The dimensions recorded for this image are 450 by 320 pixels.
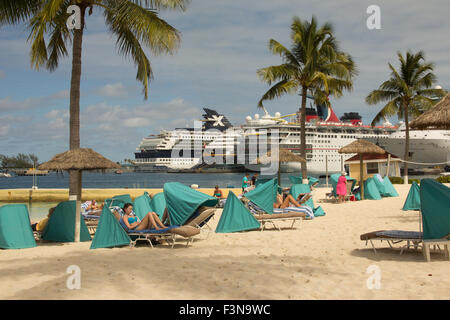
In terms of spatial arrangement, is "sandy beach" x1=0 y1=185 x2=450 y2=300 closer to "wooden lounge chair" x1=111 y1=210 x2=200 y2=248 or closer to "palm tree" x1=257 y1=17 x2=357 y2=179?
"wooden lounge chair" x1=111 y1=210 x2=200 y2=248

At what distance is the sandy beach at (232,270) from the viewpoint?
412cm

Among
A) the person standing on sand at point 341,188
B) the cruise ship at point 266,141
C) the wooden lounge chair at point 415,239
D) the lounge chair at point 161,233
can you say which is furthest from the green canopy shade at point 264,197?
the cruise ship at point 266,141

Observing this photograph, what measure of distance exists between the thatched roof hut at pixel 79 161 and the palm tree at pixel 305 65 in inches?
445

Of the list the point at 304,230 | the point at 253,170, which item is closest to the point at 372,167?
the point at 304,230

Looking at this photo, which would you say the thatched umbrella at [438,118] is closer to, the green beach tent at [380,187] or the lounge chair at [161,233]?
the lounge chair at [161,233]

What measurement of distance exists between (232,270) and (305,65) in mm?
13762

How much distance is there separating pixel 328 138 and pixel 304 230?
149 ft

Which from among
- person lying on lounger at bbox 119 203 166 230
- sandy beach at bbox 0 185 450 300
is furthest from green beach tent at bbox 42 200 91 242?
person lying on lounger at bbox 119 203 166 230

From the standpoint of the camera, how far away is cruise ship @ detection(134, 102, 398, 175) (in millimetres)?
52062

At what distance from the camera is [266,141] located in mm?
54500

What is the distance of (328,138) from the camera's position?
52594 millimetres

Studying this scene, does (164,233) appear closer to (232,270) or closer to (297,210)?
(232,270)

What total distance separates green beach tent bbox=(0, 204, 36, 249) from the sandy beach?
1.04 feet
